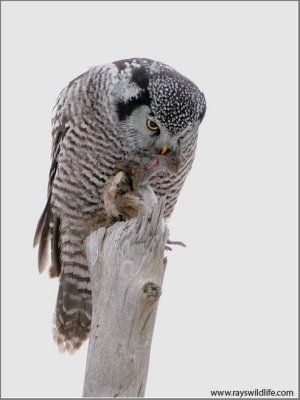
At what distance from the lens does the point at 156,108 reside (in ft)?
20.3

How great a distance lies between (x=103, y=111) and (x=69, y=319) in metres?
2.09

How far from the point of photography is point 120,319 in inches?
188

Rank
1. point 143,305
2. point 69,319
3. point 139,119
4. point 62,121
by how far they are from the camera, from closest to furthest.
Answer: point 143,305, point 139,119, point 62,121, point 69,319

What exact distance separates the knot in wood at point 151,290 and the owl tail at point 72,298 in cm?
251

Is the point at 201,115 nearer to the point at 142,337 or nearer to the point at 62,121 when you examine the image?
the point at 62,121

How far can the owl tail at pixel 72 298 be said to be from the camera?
7.33m

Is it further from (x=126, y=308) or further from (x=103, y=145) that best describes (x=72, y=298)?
(x=126, y=308)

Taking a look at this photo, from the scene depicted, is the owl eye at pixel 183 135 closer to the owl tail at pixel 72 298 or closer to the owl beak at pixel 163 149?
the owl beak at pixel 163 149

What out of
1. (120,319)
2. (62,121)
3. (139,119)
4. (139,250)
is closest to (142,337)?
(120,319)

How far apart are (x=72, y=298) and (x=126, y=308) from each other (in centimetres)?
284

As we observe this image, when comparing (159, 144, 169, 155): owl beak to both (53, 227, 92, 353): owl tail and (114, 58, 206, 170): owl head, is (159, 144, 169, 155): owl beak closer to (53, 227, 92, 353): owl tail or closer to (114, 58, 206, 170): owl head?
(114, 58, 206, 170): owl head

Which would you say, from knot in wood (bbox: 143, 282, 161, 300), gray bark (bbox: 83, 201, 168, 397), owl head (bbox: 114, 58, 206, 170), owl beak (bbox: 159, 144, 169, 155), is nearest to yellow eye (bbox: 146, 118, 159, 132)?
owl head (bbox: 114, 58, 206, 170)

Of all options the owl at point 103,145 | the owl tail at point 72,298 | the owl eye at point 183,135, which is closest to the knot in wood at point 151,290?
the owl at point 103,145

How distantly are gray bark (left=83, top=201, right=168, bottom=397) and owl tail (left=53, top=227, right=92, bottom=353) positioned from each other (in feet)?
7.30
